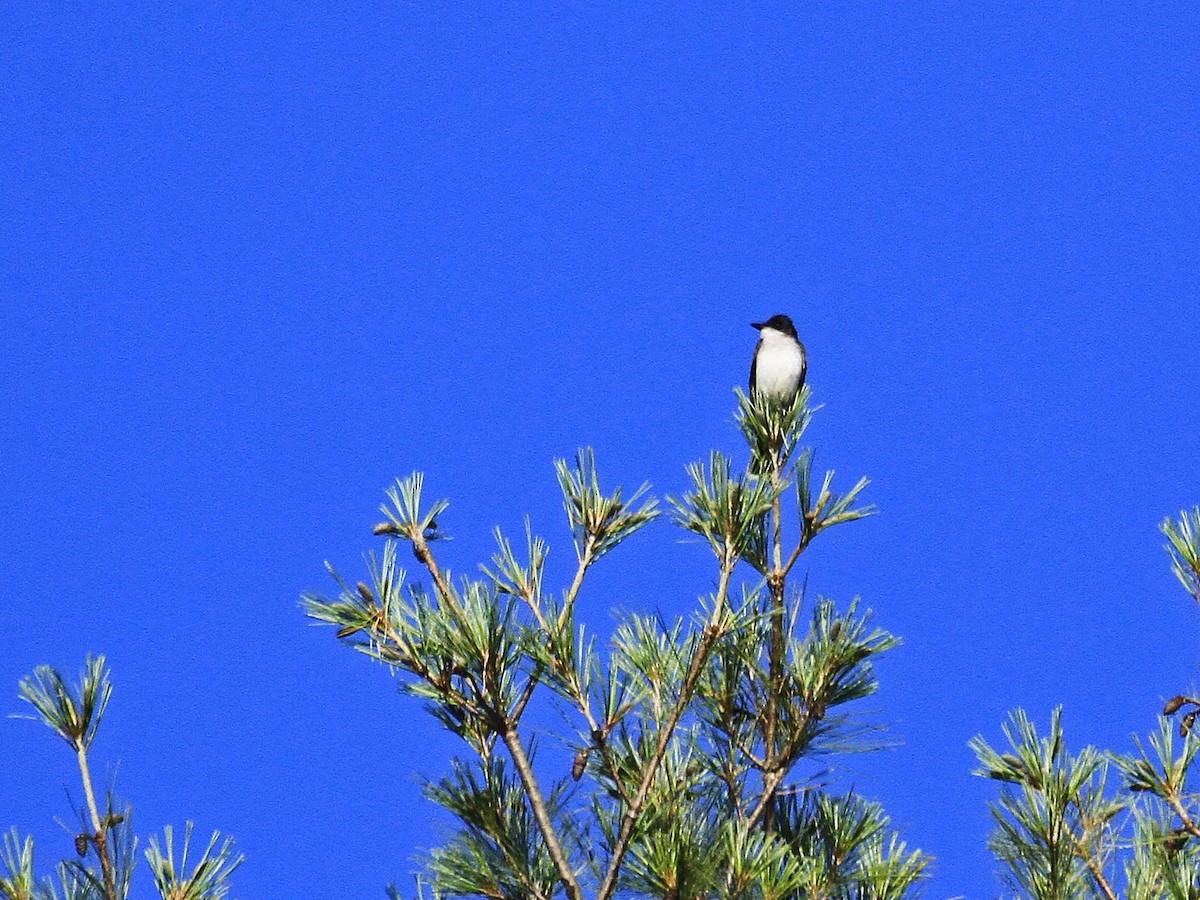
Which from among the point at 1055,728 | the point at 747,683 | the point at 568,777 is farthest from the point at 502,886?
the point at 1055,728

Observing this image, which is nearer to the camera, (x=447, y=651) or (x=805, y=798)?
(x=447, y=651)

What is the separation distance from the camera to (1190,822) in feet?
10.0

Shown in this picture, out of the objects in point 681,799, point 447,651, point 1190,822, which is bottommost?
point 1190,822

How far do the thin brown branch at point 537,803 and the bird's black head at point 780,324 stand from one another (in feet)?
22.7

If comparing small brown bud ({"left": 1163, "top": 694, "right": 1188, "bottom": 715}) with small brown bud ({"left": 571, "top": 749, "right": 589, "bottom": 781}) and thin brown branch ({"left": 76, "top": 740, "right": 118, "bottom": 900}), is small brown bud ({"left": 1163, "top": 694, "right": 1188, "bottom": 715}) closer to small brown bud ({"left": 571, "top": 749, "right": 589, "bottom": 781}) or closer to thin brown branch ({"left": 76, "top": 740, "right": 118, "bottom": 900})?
small brown bud ({"left": 571, "top": 749, "right": 589, "bottom": 781})

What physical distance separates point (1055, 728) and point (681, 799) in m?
0.84

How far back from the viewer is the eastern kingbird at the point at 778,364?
28.5ft

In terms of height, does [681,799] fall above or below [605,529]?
below

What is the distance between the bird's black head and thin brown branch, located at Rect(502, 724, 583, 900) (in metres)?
6.93

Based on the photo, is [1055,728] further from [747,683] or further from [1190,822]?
[747,683]

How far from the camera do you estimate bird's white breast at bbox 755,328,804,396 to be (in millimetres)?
8680

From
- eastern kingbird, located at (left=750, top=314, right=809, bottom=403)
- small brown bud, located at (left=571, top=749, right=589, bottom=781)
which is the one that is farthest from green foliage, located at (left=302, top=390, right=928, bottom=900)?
eastern kingbird, located at (left=750, top=314, right=809, bottom=403)

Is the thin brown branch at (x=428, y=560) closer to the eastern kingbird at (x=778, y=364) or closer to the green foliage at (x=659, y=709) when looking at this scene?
the green foliage at (x=659, y=709)

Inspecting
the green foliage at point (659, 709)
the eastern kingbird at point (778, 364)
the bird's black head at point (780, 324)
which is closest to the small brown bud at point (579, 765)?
the green foliage at point (659, 709)
